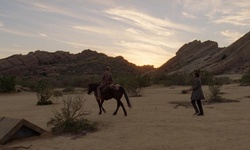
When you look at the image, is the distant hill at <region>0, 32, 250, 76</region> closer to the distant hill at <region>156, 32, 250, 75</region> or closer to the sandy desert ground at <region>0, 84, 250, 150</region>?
the distant hill at <region>156, 32, 250, 75</region>

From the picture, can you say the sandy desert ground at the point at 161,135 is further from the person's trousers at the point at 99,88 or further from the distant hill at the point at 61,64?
the distant hill at the point at 61,64

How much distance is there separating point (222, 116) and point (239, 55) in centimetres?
4134

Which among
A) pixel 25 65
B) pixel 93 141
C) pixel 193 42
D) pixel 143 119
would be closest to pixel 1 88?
pixel 143 119

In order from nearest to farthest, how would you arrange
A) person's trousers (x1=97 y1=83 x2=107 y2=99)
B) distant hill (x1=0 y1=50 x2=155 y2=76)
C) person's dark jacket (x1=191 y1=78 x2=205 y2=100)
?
1. person's dark jacket (x1=191 y1=78 x2=205 y2=100)
2. person's trousers (x1=97 y1=83 x2=107 y2=99)
3. distant hill (x1=0 y1=50 x2=155 y2=76)

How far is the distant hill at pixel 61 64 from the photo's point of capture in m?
77.9

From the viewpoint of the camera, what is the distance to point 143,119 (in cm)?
1327


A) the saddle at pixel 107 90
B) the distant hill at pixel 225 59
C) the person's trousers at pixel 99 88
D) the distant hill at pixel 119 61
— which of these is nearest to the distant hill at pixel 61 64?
the distant hill at pixel 119 61

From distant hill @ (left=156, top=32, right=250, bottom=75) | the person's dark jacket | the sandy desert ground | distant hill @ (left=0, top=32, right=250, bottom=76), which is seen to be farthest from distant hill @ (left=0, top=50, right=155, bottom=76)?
the sandy desert ground

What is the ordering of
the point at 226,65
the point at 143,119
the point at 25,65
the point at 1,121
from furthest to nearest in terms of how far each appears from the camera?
the point at 25,65, the point at 226,65, the point at 143,119, the point at 1,121

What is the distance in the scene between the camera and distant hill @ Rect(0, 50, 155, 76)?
77.9m

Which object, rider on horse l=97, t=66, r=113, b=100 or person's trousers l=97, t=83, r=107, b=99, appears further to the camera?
person's trousers l=97, t=83, r=107, b=99

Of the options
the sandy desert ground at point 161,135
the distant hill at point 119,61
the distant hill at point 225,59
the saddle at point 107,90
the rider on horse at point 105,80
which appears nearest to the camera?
the sandy desert ground at point 161,135

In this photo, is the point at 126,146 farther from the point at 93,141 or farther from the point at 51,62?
the point at 51,62

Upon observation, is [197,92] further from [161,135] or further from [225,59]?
[225,59]
